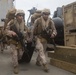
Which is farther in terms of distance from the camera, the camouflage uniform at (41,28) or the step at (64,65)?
the camouflage uniform at (41,28)

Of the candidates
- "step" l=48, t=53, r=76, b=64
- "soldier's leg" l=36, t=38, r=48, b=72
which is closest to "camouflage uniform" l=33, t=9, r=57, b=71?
"soldier's leg" l=36, t=38, r=48, b=72

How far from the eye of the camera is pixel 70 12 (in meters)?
10.9

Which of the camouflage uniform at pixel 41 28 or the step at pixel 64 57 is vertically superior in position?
the camouflage uniform at pixel 41 28

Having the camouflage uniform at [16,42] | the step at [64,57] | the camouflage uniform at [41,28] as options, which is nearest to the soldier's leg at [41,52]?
the camouflage uniform at [41,28]

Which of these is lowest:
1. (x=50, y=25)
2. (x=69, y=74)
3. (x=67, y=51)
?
(x=69, y=74)

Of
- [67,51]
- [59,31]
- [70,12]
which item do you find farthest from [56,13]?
[67,51]

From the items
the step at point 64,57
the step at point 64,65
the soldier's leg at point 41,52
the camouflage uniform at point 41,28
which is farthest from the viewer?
the camouflage uniform at point 41,28

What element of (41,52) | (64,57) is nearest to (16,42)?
(41,52)

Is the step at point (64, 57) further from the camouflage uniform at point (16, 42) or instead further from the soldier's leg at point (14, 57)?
the soldier's leg at point (14, 57)

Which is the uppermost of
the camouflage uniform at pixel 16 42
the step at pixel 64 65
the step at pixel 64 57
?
the camouflage uniform at pixel 16 42

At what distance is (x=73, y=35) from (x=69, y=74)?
3109 mm

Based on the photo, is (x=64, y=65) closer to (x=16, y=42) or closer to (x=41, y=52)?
(x=41, y=52)

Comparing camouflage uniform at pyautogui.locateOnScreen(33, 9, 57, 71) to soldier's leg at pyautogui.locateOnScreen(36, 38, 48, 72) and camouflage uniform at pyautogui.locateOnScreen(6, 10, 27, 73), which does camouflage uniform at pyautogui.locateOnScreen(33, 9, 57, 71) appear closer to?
soldier's leg at pyautogui.locateOnScreen(36, 38, 48, 72)

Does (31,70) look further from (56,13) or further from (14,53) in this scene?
(56,13)
